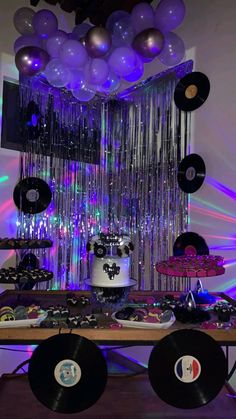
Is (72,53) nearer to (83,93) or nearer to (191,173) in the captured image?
(83,93)

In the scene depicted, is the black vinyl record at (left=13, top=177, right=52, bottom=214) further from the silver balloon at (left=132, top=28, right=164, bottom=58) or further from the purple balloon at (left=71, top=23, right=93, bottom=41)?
the silver balloon at (left=132, top=28, right=164, bottom=58)

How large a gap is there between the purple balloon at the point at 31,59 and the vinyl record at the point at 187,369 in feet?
6.02

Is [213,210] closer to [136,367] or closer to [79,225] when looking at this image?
[79,225]

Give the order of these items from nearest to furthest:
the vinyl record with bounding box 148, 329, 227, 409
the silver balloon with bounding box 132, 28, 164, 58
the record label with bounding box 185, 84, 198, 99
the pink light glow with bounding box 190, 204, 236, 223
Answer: the vinyl record with bounding box 148, 329, 227, 409, the silver balloon with bounding box 132, 28, 164, 58, the pink light glow with bounding box 190, 204, 236, 223, the record label with bounding box 185, 84, 198, 99

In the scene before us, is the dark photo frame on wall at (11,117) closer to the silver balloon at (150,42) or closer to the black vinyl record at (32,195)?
the black vinyl record at (32,195)

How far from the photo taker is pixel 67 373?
1149 mm

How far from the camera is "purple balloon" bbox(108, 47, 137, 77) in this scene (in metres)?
2.15

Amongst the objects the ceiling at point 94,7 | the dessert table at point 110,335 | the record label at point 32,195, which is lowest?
the dessert table at point 110,335

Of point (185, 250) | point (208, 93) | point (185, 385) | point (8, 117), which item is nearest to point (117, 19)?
point (208, 93)

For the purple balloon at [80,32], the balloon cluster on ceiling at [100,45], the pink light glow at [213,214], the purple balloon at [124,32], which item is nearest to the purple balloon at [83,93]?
the balloon cluster on ceiling at [100,45]

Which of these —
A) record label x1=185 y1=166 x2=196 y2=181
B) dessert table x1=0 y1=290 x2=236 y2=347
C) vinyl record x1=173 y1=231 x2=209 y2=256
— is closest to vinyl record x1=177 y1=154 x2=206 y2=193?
record label x1=185 y1=166 x2=196 y2=181

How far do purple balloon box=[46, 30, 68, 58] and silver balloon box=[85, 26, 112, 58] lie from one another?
7.3 inches

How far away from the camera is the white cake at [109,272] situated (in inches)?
58.5

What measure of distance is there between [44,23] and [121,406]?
220 centimetres
